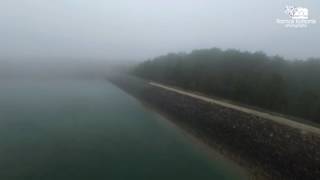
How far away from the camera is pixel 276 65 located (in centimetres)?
2400

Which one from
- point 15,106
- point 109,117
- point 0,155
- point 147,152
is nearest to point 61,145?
point 0,155

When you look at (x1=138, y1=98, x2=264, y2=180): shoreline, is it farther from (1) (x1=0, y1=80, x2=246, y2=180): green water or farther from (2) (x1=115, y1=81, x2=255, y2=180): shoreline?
(1) (x1=0, y1=80, x2=246, y2=180): green water

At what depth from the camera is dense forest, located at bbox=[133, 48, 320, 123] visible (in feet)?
Answer: 57.2

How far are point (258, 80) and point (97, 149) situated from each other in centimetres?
1076

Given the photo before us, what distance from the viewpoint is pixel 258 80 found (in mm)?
21016

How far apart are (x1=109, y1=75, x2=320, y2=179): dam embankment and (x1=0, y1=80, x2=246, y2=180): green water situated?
112cm

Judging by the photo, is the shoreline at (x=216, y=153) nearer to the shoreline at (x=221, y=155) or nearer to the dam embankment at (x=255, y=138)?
the shoreline at (x=221, y=155)

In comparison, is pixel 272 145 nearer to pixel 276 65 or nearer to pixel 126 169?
pixel 126 169

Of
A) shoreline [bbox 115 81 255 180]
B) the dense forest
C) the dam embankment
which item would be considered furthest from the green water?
the dense forest

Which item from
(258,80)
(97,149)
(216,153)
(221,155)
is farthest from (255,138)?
(258,80)

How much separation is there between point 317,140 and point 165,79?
2657 cm

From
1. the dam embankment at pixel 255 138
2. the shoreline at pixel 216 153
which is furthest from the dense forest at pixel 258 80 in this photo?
the shoreline at pixel 216 153

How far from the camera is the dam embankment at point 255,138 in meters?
11.0

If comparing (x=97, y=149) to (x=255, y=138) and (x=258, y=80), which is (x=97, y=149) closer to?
(x=255, y=138)
